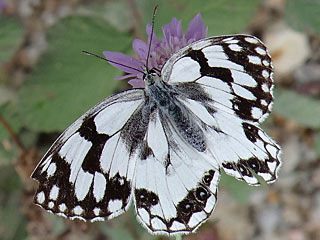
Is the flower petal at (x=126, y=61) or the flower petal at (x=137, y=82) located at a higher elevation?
the flower petal at (x=126, y=61)

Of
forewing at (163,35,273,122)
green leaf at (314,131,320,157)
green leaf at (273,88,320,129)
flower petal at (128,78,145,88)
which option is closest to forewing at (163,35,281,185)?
forewing at (163,35,273,122)

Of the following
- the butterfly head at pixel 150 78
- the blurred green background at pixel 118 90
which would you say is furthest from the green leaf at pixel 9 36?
the butterfly head at pixel 150 78

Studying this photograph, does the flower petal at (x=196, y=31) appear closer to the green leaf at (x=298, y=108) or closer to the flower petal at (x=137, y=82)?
the flower petal at (x=137, y=82)

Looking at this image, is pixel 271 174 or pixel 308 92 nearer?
pixel 271 174

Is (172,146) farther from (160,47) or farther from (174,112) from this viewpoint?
(160,47)

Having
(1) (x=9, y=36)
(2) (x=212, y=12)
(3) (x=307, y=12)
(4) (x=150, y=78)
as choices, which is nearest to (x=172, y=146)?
(4) (x=150, y=78)

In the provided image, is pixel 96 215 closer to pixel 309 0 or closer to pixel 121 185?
pixel 121 185

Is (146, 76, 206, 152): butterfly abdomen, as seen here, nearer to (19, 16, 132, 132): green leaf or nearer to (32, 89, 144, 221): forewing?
(32, 89, 144, 221): forewing

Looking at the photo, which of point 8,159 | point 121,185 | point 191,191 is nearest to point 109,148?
point 121,185
